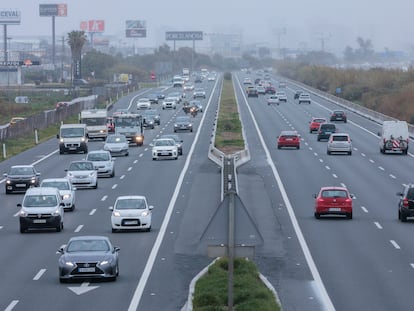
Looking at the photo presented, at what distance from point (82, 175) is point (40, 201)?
14857 mm

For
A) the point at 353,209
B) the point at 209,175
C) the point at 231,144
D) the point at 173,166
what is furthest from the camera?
the point at 231,144

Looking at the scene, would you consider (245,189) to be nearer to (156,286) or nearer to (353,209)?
(353,209)

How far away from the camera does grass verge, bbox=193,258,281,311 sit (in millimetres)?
22359

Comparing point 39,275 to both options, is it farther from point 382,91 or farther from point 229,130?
point 382,91

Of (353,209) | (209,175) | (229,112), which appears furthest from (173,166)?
(229,112)

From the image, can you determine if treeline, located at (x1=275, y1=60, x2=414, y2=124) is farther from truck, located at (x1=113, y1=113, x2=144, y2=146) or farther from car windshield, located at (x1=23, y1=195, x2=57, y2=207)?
car windshield, located at (x1=23, y1=195, x2=57, y2=207)

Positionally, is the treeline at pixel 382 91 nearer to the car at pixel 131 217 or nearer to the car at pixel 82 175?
the car at pixel 82 175

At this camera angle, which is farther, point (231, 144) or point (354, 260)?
point (231, 144)

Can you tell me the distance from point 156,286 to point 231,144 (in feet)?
163

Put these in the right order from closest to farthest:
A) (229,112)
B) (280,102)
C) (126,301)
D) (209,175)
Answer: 1. (126,301)
2. (209,175)
3. (229,112)
4. (280,102)

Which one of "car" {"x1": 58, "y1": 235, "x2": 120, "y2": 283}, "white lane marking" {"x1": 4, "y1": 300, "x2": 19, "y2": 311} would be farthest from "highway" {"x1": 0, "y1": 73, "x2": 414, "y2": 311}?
"car" {"x1": 58, "y1": 235, "x2": 120, "y2": 283}

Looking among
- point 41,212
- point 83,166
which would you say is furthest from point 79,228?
point 83,166

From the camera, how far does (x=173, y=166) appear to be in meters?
67.5

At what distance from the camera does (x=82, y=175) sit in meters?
55.2
